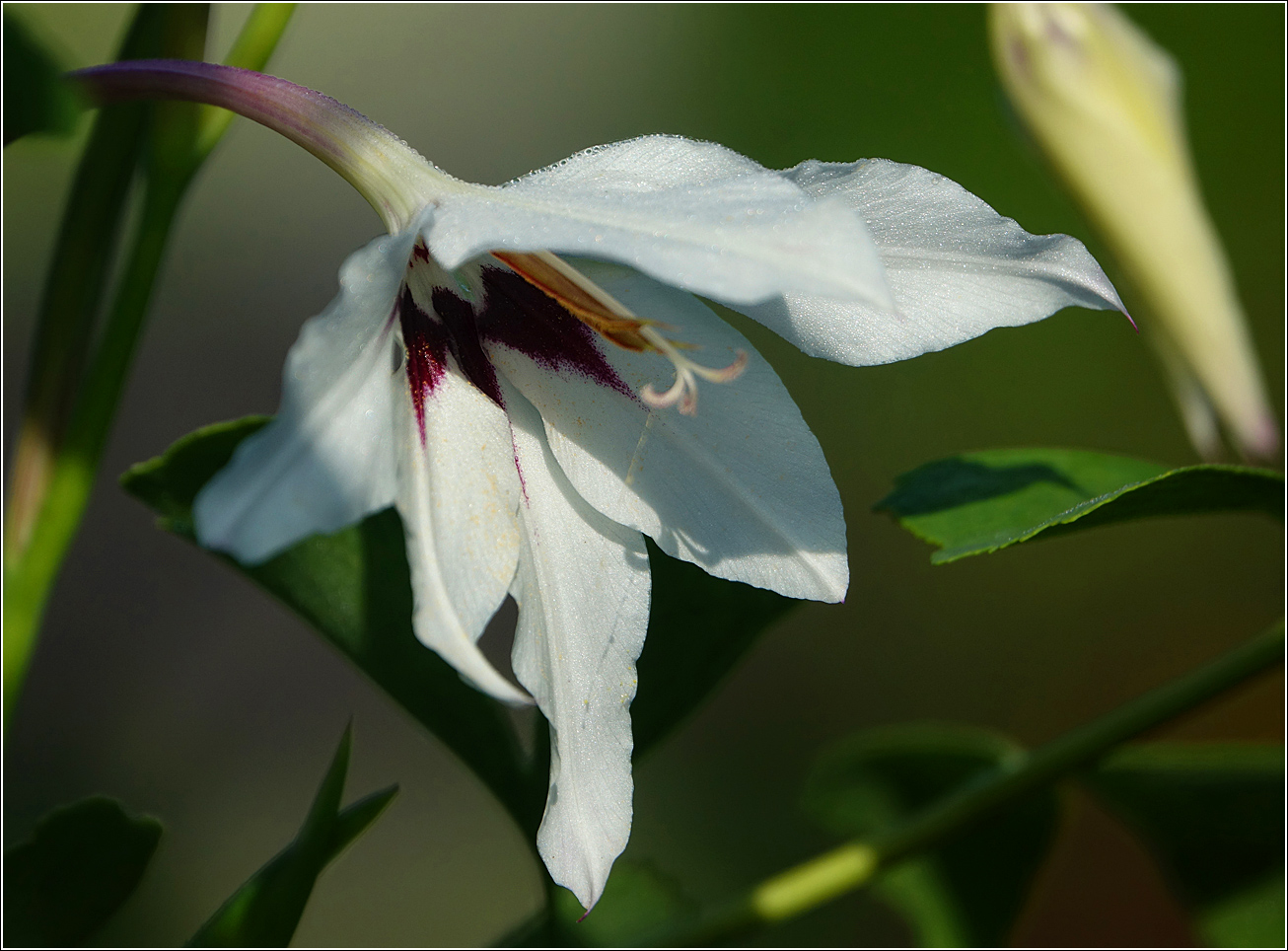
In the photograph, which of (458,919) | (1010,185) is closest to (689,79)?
(1010,185)

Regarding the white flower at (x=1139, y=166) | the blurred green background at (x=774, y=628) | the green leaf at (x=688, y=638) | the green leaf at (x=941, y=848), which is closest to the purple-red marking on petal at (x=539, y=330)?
the green leaf at (x=688, y=638)

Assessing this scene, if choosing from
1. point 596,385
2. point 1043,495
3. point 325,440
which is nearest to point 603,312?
point 596,385

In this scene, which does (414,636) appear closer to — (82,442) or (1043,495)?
(82,442)

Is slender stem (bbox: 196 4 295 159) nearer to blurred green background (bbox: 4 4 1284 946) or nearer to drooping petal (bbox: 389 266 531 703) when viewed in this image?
drooping petal (bbox: 389 266 531 703)

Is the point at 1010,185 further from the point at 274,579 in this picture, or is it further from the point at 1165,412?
the point at 274,579

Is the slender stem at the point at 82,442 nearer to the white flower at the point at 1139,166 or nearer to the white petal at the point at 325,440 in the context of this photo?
the white petal at the point at 325,440

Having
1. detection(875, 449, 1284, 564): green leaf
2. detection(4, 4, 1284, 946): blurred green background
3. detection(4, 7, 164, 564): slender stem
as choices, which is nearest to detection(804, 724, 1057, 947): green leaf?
detection(875, 449, 1284, 564): green leaf
